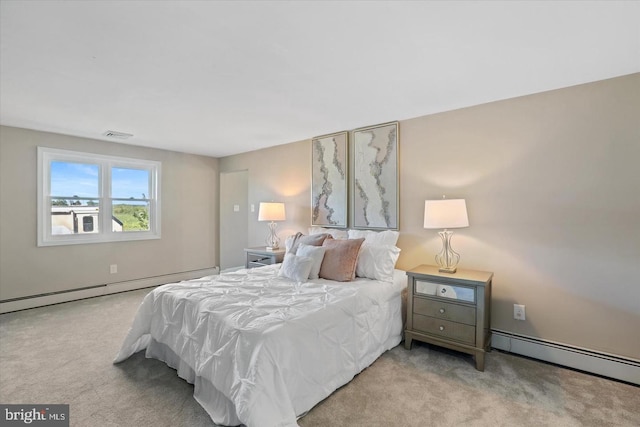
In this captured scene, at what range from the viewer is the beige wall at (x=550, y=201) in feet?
7.38

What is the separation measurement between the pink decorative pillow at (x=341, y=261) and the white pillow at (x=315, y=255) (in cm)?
4

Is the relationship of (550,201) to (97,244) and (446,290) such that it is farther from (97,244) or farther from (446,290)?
(97,244)

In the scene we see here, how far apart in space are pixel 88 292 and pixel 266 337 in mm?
4012

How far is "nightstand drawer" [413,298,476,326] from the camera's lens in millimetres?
2441

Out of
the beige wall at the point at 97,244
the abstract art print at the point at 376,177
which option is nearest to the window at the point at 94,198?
the beige wall at the point at 97,244

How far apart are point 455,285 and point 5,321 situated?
4811 millimetres

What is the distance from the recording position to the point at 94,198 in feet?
14.5

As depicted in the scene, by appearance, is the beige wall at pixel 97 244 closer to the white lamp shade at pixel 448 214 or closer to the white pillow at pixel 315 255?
the white pillow at pixel 315 255

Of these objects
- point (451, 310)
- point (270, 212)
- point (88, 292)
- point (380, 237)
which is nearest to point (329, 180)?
point (270, 212)

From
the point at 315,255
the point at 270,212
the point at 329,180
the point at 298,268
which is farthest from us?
the point at 270,212

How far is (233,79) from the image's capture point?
7.78 ft

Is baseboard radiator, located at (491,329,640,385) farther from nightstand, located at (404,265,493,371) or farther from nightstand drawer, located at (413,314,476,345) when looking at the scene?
nightstand drawer, located at (413,314,476,345)

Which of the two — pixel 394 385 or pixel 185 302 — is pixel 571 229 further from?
pixel 185 302

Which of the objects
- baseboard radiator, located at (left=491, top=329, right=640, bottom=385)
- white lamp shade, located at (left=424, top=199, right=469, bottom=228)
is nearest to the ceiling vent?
white lamp shade, located at (left=424, top=199, right=469, bottom=228)
